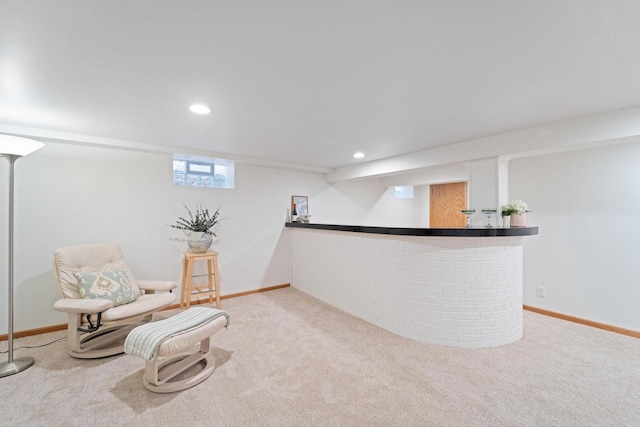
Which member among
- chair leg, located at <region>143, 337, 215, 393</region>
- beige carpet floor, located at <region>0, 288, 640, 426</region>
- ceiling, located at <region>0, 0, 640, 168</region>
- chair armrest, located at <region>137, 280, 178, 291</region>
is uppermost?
ceiling, located at <region>0, 0, 640, 168</region>

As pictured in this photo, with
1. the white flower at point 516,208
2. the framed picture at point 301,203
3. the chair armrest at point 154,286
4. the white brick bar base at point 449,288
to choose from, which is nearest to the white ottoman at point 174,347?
the chair armrest at point 154,286

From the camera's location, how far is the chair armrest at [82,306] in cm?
225

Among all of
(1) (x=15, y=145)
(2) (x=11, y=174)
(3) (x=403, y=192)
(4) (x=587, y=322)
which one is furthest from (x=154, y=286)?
(3) (x=403, y=192)

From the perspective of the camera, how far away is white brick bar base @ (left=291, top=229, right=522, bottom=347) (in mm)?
2578

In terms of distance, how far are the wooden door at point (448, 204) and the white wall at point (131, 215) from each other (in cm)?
275

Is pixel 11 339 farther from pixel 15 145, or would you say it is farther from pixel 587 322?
pixel 587 322

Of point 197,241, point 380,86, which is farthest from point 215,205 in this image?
point 380,86

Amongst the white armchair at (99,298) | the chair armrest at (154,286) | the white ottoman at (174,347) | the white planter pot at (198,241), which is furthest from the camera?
the white planter pot at (198,241)

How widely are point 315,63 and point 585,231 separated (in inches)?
142

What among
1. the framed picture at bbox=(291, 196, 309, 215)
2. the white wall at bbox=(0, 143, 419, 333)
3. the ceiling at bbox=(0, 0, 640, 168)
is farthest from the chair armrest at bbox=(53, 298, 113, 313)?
the framed picture at bbox=(291, 196, 309, 215)

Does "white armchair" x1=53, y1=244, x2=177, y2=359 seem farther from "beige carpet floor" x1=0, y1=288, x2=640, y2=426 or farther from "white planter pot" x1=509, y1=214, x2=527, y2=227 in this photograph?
"white planter pot" x1=509, y1=214, x2=527, y2=227

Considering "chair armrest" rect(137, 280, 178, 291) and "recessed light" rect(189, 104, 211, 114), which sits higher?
"recessed light" rect(189, 104, 211, 114)

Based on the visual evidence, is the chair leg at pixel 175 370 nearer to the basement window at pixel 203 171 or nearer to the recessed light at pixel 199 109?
the recessed light at pixel 199 109

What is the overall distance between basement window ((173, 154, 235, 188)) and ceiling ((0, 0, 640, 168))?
109cm
